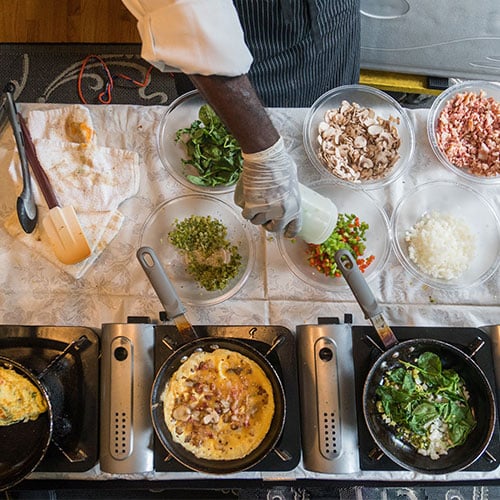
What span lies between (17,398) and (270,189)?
0.62 meters

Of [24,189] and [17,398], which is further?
[24,189]

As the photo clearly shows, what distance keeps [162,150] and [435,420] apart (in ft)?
2.86

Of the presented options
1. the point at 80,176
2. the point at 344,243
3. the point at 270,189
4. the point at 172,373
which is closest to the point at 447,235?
the point at 344,243

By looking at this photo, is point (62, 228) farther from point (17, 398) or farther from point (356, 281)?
point (356, 281)

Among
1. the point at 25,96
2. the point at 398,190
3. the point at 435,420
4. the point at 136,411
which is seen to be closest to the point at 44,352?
the point at 136,411

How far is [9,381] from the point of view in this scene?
100 cm

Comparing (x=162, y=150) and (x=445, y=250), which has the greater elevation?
(x=162, y=150)

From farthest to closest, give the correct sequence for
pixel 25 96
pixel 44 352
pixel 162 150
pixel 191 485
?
1. pixel 25 96
2. pixel 162 150
3. pixel 191 485
4. pixel 44 352

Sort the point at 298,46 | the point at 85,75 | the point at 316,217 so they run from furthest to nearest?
the point at 85,75
the point at 298,46
the point at 316,217

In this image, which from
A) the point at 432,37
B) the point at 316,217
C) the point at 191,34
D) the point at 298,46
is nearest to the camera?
the point at 191,34

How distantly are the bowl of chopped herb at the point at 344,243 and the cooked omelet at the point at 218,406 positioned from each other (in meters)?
0.32

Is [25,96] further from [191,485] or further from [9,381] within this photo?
[191,485]

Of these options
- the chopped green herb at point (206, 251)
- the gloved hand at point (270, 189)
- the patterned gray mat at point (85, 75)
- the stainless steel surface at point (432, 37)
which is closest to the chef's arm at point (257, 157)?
the gloved hand at point (270, 189)

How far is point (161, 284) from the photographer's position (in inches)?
42.8
